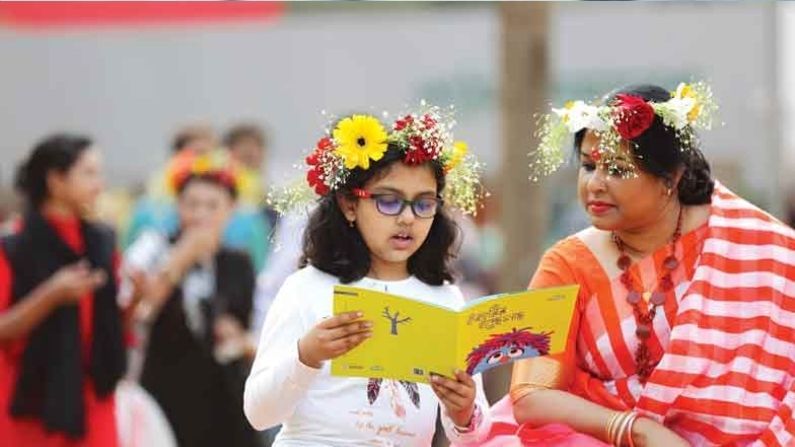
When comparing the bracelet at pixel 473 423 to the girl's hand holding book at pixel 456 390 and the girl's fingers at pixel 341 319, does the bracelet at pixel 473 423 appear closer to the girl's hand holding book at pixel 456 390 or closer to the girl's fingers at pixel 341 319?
the girl's hand holding book at pixel 456 390

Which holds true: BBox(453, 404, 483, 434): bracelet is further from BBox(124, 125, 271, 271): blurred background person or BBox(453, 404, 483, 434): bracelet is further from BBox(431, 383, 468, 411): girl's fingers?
BBox(124, 125, 271, 271): blurred background person

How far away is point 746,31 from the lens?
1234cm

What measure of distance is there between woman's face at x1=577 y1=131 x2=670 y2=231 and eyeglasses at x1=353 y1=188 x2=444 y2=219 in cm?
42

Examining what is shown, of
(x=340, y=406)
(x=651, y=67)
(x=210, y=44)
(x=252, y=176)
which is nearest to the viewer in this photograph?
(x=340, y=406)

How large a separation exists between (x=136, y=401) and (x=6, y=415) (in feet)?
2.29

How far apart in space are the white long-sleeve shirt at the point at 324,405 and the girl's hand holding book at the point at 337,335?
191 millimetres

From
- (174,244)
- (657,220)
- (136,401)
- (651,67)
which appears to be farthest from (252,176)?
(657,220)

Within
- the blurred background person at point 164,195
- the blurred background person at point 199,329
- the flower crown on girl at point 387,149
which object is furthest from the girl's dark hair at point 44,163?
the flower crown on girl at point 387,149

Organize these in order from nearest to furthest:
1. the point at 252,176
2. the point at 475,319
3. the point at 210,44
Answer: the point at 475,319
the point at 252,176
the point at 210,44

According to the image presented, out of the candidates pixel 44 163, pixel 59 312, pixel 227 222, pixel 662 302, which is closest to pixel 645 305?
pixel 662 302

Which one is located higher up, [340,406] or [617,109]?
[617,109]

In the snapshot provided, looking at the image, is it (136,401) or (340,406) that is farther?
(136,401)

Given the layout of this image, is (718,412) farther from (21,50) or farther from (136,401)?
(21,50)

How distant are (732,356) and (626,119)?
2.21 feet
